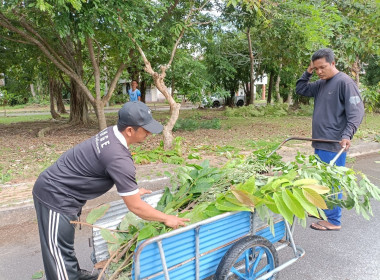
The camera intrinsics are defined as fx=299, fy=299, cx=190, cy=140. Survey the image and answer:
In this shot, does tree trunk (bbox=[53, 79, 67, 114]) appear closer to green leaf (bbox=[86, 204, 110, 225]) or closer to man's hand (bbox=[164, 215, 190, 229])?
green leaf (bbox=[86, 204, 110, 225])

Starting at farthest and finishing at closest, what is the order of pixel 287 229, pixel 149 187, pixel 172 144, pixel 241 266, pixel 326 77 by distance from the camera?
pixel 172 144, pixel 149 187, pixel 326 77, pixel 287 229, pixel 241 266

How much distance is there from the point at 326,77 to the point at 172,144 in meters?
4.24

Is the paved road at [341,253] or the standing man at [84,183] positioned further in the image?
the paved road at [341,253]

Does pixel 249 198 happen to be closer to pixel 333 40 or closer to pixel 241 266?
pixel 241 266

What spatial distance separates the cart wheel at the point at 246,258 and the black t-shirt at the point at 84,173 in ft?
2.68

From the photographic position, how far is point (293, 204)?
2.04 meters

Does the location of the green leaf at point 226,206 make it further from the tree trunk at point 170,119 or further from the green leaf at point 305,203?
the tree trunk at point 170,119

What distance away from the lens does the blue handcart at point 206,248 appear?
1842 mm

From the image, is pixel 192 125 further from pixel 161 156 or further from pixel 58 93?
pixel 58 93

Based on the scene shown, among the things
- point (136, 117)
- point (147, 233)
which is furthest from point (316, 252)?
point (136, 117)

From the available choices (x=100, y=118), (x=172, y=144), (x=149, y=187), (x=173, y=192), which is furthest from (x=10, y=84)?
(x=173, y=192)

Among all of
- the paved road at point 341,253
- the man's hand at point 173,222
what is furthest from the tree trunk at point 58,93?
the man's hand at point 173,222

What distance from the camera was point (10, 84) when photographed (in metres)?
27.5

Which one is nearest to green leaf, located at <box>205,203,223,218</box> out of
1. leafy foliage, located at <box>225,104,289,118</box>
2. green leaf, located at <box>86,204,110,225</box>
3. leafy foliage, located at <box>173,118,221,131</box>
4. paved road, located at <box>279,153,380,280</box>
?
green leaf, located at <box>86,204,110,225</box>
